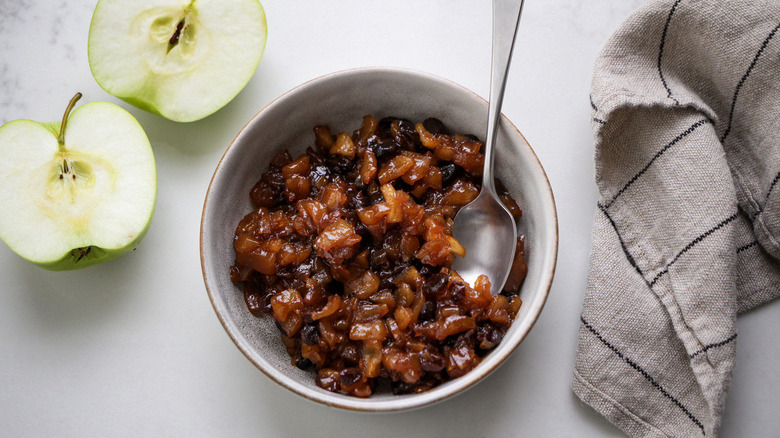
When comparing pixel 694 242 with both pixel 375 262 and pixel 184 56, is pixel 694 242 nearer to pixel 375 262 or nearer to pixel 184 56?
pixel 375 262

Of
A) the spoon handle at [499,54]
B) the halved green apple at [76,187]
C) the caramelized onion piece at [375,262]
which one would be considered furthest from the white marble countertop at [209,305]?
the spoon handle at [499,54]

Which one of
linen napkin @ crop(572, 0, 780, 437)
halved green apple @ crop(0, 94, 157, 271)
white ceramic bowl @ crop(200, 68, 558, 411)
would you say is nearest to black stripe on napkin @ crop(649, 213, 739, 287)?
linen napkin @ crop(572, 0, 780, 437)

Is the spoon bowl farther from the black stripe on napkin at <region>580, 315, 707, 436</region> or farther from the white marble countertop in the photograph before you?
the black stripe on napkin at <region>580, 315, 707, 436</region>

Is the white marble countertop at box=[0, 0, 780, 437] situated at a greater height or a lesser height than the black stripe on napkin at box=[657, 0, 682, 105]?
lesser

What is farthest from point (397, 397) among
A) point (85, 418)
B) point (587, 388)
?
point (85, 418)

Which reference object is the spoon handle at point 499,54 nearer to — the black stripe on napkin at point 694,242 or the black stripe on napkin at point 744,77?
the black stripe on napkin at point 694,242

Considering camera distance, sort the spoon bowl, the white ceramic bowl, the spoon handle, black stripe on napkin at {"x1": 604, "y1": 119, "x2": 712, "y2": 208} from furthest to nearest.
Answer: black stripe on napkin at {"x1": 604, "y1": 119, "x2": 712, "y2": 208}, the spoon bowl, the spoon handle, the white ceramic bowl

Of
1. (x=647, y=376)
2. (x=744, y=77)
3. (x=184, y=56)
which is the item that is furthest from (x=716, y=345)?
(x=184, y=56)

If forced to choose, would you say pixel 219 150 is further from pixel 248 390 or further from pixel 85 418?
pixel 85 418
